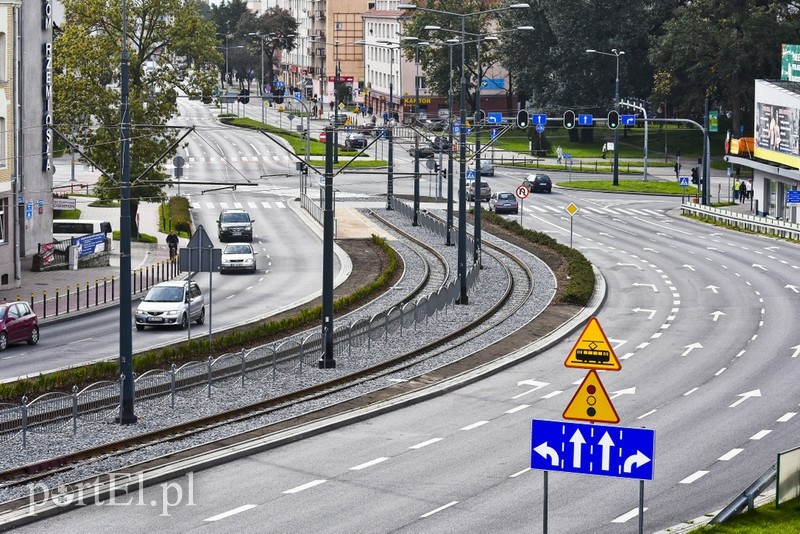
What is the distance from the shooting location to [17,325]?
139 feet

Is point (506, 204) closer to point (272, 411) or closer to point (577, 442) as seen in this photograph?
point (272, 411)

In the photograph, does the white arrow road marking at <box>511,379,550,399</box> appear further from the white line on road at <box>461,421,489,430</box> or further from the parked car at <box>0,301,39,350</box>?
the parked car at <box>0,301,39,350</box>

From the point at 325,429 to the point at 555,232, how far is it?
1902 inches

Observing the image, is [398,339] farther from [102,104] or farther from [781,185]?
[781,185]

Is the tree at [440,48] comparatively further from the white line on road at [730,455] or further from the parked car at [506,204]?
the white line on road at [730,455]

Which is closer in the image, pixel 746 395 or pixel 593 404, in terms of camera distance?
pixel 593 404

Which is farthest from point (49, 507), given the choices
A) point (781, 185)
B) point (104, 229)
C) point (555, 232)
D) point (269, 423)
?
point (781, 185)

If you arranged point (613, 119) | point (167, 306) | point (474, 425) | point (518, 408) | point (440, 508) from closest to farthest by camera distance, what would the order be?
1. point (440, 508)
2. point (474, 425)
3. point (518, 408)
4. point (167, 306)
5. point (613, 119)

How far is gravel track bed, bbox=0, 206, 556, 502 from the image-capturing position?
89.2 ft

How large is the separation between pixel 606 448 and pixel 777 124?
69541 mm

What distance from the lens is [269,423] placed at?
30781 millimetres

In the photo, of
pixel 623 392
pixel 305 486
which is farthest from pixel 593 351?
pixel 623 392

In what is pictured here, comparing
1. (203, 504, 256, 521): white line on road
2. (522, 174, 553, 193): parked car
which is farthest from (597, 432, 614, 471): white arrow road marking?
(522, 174, 553, 193): parked car

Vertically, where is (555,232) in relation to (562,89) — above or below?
below
